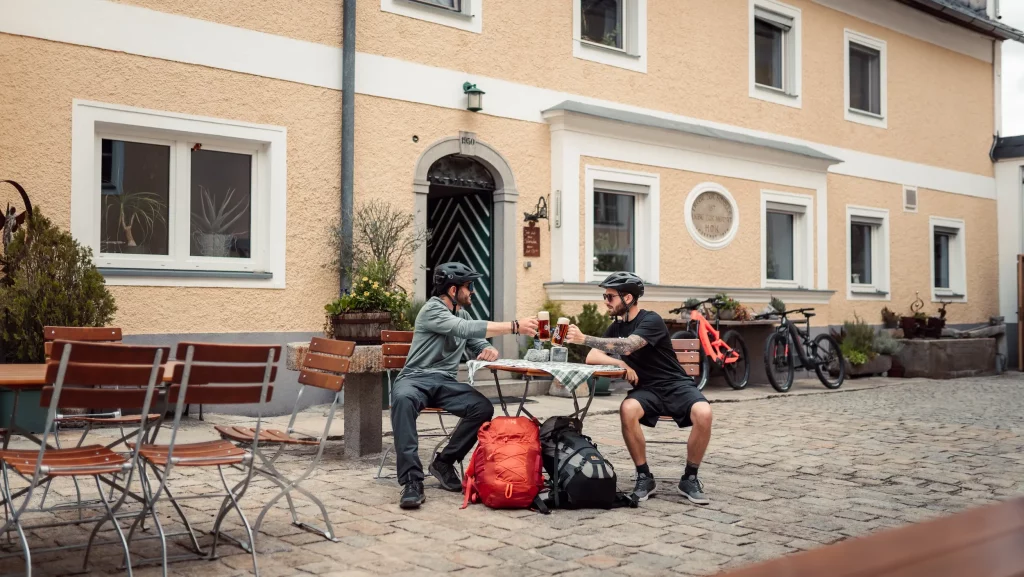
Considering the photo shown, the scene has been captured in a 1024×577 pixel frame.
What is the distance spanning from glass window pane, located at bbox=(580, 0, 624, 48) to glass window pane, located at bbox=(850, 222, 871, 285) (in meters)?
5.95

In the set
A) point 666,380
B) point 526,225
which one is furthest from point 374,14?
point 666,380

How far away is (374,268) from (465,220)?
8.84 feet

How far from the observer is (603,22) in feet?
41.8

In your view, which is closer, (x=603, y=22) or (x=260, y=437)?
(x=260, y=437)

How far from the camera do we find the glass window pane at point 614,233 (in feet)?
40.7

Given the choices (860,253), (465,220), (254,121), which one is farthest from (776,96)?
(254,121)

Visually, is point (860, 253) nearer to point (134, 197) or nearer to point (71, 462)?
point (134, 197)

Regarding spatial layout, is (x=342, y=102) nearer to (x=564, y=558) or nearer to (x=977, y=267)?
(x=564, y=558)

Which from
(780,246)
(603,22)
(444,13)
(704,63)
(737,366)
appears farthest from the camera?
(780,246)

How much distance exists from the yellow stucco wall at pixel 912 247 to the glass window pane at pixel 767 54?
1.89m

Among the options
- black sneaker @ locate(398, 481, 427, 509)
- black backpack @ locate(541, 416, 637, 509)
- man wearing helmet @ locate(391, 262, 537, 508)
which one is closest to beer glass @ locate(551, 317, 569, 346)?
man wearing helmet @ locate(391, 262, 537, 508)

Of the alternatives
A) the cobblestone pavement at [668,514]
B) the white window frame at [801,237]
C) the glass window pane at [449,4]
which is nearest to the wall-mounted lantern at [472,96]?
the glass window pane at [449,4]

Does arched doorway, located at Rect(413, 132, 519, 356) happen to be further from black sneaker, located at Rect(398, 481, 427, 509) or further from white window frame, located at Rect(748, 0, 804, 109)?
black sneaker, located at Rect(398, 481, 427, 509)

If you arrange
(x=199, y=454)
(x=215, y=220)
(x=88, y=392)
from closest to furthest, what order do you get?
1. (x=88, y=392)
2. (x=199, y=454)
3. (x=215, y=220)
